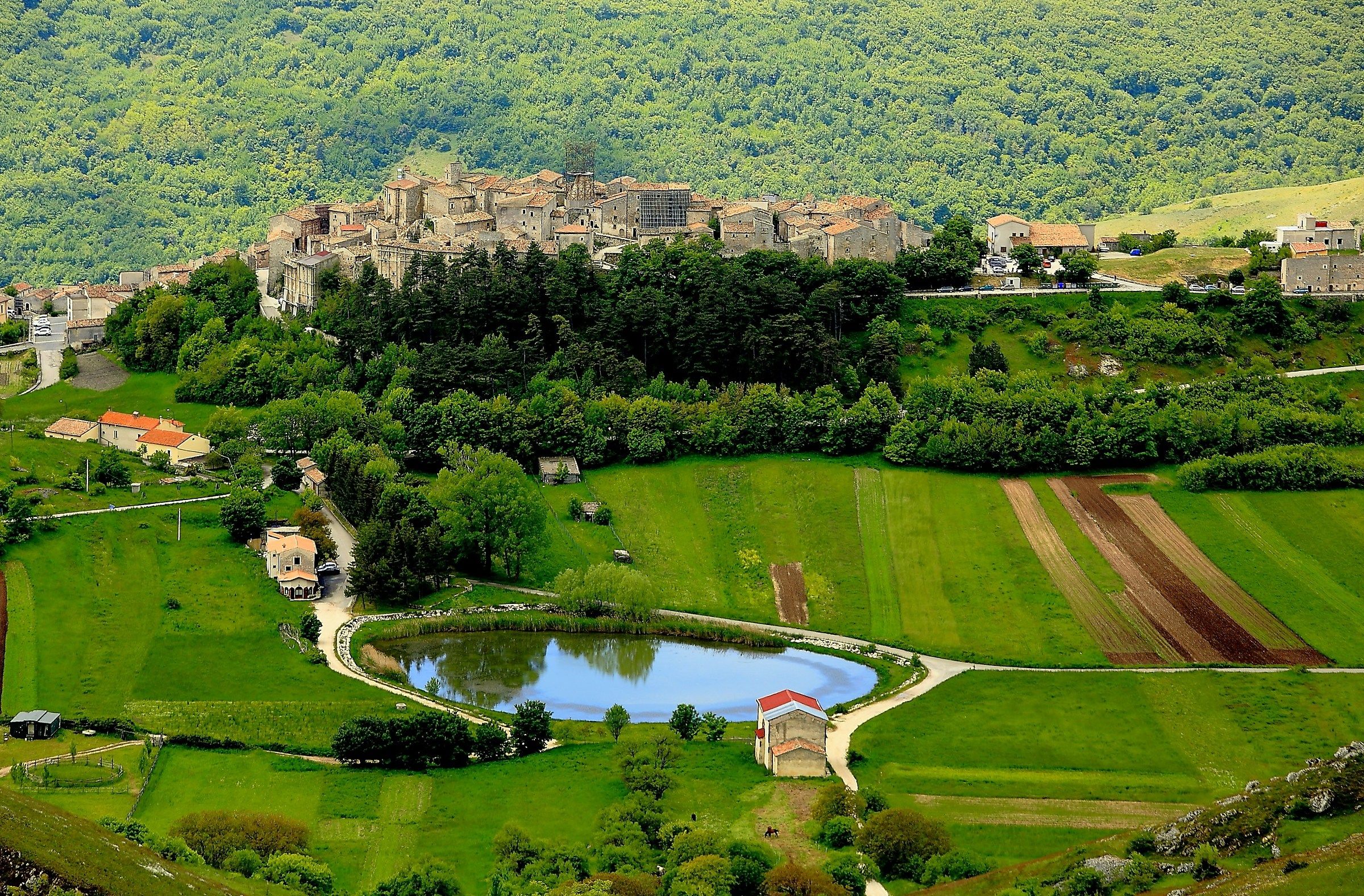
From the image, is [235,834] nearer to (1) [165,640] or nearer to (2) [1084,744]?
(1) [165,640]

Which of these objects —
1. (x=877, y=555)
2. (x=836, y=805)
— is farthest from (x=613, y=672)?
(x=836, y=805)

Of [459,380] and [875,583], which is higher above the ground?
[459,380]

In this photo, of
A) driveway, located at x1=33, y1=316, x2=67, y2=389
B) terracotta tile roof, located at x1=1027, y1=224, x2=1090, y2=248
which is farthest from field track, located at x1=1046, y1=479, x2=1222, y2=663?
driveway, located at x1=33, y1=316, x2=67, y2=389

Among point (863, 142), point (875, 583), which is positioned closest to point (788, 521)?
point (875, 583)

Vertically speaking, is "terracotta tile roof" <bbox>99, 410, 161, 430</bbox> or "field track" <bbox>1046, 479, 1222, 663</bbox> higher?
"terracotta tile roof" <bbox>99, 410, 161, 430</bbox>

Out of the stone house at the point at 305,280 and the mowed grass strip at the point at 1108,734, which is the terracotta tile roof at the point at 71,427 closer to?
the stone house at the point at 305,280

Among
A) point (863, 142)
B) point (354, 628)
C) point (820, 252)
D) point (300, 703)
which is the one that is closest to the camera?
point (300, 703)

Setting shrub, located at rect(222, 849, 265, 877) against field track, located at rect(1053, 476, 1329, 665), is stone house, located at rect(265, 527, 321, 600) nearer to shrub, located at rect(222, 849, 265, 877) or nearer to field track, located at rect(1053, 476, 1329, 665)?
shrub, located at rect(222, 849, 265, 877)

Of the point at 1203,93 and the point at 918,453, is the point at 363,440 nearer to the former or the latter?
the point at 918,453
